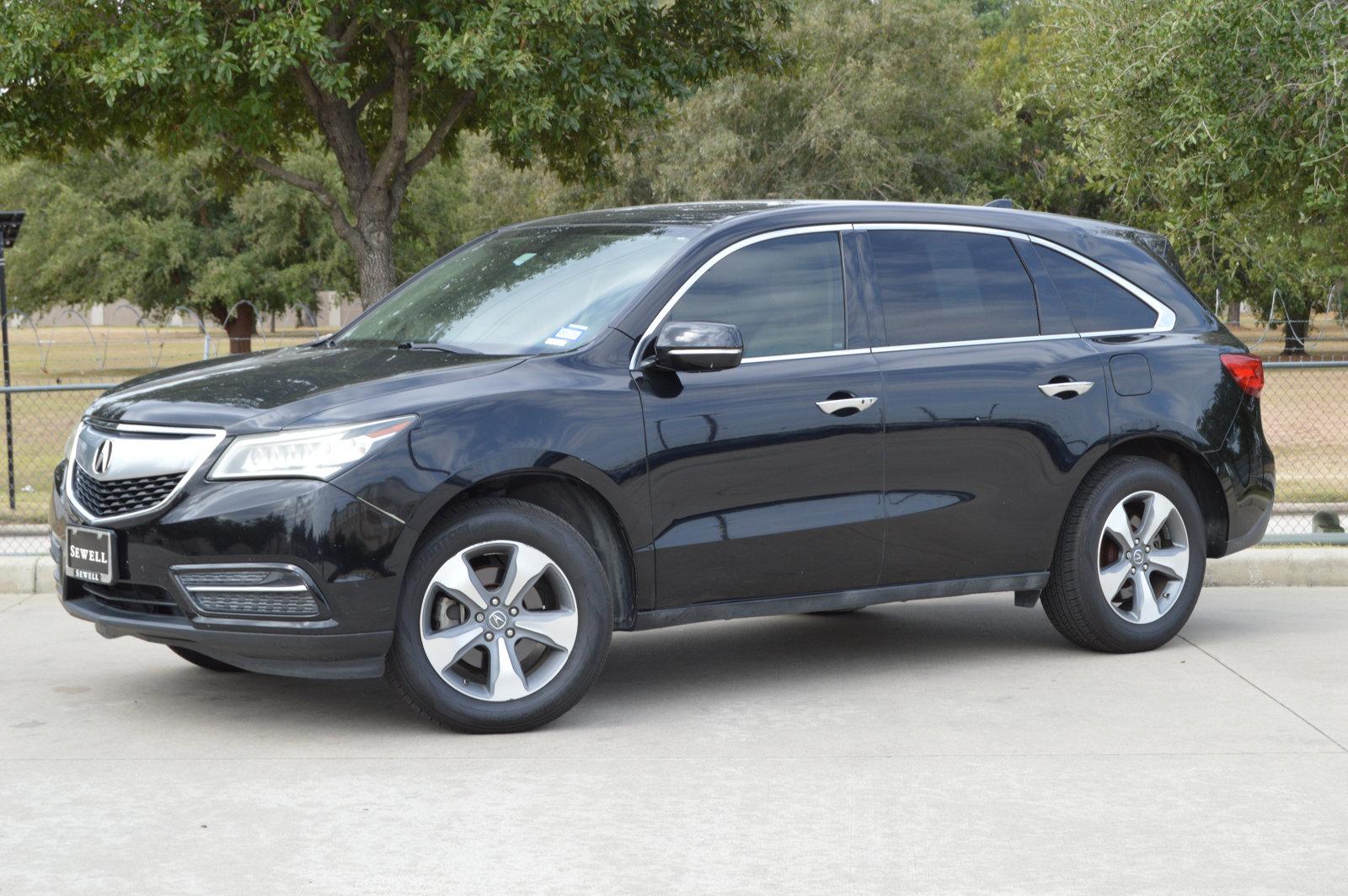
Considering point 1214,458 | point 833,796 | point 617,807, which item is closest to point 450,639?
point 617,807

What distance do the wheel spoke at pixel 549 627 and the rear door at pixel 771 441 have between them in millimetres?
404

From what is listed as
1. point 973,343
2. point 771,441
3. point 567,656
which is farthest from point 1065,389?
point 567,656

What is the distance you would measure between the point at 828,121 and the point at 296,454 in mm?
37264

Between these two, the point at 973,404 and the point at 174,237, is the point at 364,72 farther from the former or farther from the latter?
the point at 174,237

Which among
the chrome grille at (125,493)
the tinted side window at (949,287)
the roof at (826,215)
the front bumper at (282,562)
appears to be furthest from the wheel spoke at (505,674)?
the tinted side window at (949,287)

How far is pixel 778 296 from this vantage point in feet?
21.9

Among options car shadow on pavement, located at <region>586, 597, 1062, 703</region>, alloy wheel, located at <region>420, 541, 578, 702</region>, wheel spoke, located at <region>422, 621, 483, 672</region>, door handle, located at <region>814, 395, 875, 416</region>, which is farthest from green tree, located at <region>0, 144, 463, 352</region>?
wheel spoke, located at <region>422, 621, 483, 672</region>

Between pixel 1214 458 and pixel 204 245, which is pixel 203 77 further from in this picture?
pixel 204 245

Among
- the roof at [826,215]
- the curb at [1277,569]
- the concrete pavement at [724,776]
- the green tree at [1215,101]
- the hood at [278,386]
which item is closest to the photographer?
the concrete pavement at [724,776]

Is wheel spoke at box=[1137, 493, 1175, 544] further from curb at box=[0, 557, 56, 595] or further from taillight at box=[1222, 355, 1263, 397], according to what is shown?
curb at box=[0, 557, 56, 595]

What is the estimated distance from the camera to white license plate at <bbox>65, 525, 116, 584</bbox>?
19.2 ft

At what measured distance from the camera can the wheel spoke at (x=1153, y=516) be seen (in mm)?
7395

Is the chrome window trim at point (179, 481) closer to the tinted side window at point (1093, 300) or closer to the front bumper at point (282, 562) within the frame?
the front bumper at point (282, 562)

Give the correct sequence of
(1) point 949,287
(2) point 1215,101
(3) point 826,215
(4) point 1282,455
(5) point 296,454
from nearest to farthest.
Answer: (5) point 296,454, (3) point 826,215, (1) point 949,287, (4) point 1282,455, (2) point 1215,101
